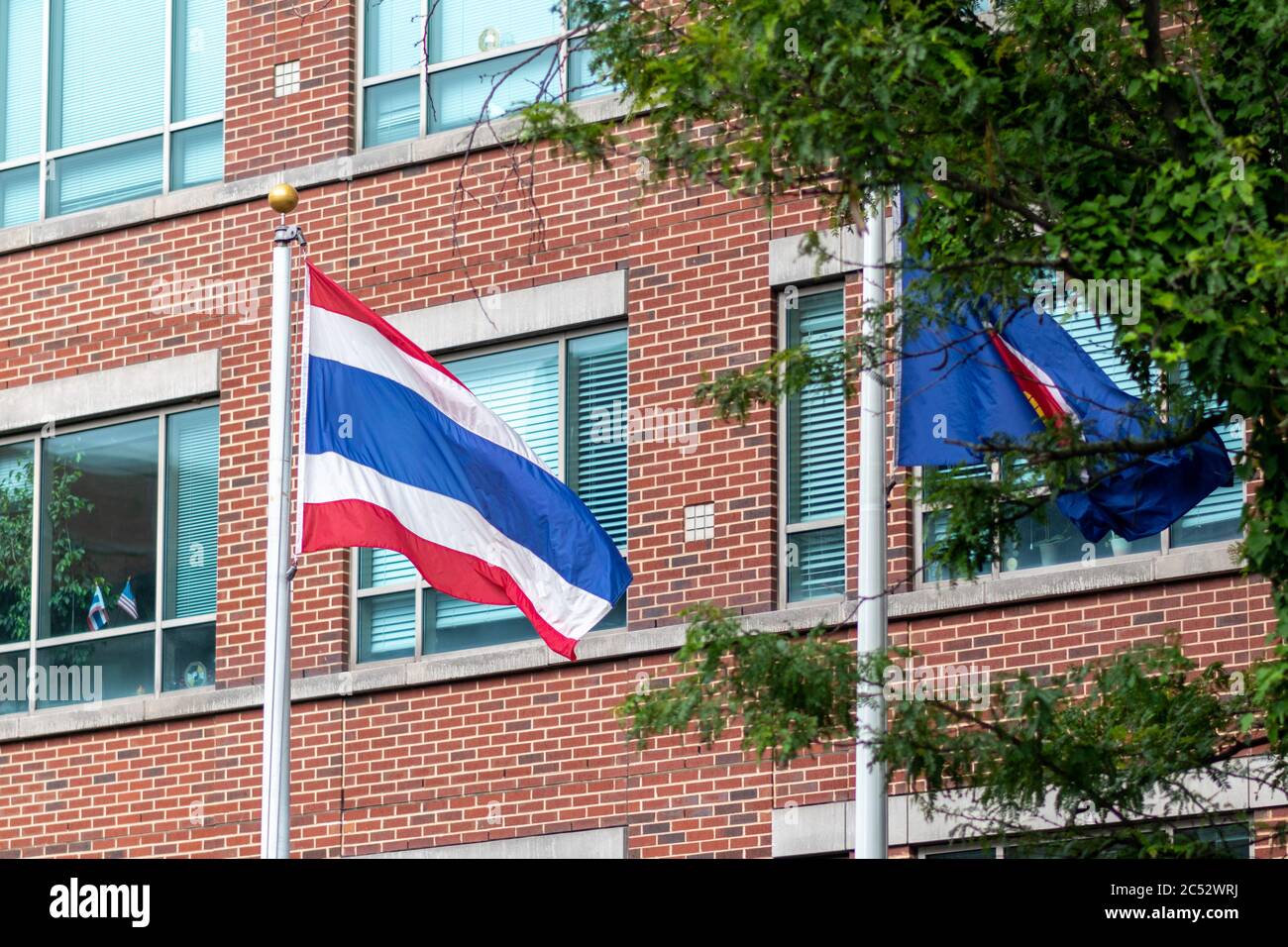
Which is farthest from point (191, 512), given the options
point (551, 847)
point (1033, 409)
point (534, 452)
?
point (1033, 409)

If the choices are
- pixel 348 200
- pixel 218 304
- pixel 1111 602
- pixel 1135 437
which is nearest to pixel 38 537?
pixel 218 304

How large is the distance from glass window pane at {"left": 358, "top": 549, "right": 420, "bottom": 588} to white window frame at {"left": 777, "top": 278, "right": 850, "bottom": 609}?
9.34 ft

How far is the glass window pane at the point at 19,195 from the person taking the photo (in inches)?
800

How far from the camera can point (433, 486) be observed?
14.5 meters

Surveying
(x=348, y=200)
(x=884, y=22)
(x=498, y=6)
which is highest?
(x=498, y=6)

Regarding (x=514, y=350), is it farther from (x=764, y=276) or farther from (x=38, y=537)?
(x=38, y=537)

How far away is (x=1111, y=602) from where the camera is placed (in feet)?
49.6

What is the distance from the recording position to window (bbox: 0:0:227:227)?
64.5ft

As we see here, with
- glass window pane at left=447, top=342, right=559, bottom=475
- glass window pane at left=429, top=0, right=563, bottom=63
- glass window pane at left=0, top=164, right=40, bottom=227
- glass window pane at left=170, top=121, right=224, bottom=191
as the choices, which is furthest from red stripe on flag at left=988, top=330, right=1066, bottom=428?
glass window pane at left=0, top=164, right=40, bottom=227

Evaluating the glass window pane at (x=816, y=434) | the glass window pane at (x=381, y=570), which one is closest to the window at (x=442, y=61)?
the glass window pane at (x=816, y=434)

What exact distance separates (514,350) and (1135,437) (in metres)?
7.29

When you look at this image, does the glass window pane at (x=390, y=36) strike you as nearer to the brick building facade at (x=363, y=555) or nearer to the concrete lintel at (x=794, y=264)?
the brick building facade at (x=363, y=555)

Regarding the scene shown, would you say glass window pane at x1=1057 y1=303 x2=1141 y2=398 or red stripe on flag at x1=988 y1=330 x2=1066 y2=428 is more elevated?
glass window pane at x1=1057 y1=303 x2=1141 y2=398

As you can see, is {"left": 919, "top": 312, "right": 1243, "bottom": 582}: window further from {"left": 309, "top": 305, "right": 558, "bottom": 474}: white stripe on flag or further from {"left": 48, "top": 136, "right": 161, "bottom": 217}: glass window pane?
{"left": 48, "top": 136, "right": 161, "bottom": 217}: glass window pane
